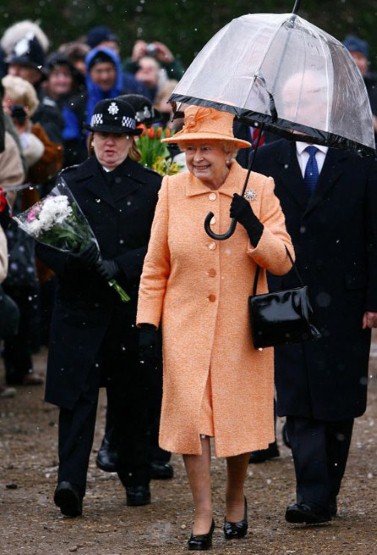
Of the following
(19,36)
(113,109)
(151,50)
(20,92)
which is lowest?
(113,109)

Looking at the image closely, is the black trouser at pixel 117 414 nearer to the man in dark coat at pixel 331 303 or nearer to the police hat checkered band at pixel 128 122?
the man in dark coat at pixel 331 303

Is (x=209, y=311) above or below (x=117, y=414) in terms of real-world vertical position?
above

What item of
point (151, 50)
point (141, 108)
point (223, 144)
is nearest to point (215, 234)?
point (223, 144)

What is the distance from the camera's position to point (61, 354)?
7715 millimetres

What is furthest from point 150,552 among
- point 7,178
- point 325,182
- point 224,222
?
point 7,178

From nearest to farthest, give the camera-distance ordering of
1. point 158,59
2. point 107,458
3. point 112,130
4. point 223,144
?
point 223,144 → point 112,130 → point 107,458 → point 158,59

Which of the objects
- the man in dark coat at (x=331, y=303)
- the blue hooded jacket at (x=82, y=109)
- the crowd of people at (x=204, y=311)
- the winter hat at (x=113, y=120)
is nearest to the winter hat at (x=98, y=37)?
the blue hooded jacket at (x=82, y=109)

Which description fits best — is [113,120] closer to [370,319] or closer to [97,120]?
[97,120]

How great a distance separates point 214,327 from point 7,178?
126 inches

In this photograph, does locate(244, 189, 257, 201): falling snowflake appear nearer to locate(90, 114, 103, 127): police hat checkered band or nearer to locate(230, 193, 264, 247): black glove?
locate(230, 193, 264, 247): black glove

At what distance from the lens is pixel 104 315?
25.4ft

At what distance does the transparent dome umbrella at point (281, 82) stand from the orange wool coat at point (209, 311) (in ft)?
0.52

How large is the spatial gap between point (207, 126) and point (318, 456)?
1.68 m

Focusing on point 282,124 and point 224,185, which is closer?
point 282,124
